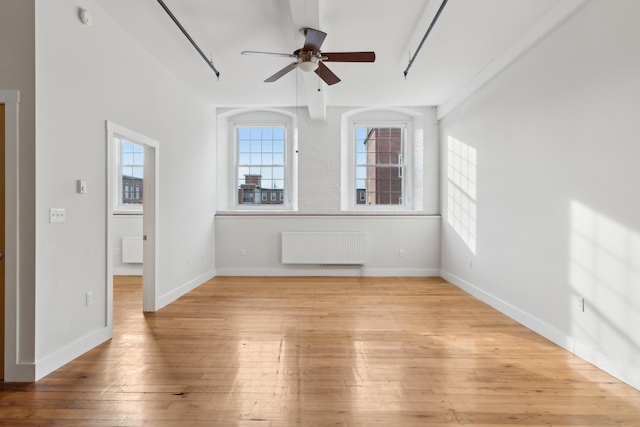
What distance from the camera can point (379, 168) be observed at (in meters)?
6.64

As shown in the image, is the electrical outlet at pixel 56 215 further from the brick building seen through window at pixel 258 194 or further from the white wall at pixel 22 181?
the brick building seen through window at pixel 258 194

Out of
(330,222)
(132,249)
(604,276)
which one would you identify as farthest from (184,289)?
(604,276)

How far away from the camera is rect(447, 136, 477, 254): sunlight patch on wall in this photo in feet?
15.8

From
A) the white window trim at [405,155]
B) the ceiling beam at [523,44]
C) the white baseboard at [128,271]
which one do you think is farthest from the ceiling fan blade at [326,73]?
the white baseboard at [128,271]

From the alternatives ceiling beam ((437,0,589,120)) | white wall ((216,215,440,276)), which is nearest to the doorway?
white wall ((216,215,440,276))

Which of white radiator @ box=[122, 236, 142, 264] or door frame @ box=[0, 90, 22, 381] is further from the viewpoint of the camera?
white radiator @ box=[122, 236, 142, 264]

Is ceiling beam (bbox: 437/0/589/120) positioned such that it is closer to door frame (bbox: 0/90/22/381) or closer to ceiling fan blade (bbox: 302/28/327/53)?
ceiling fan blade (bbox: 302/28/327/53)

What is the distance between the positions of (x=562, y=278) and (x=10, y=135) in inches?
179

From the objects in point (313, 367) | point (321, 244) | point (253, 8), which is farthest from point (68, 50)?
point (321, 244)

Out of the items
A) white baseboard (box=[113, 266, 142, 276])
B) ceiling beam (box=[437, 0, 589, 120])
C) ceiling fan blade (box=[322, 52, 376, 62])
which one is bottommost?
white baseboard (box=[113, 266, 142, 276])

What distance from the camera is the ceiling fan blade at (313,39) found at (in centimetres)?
287

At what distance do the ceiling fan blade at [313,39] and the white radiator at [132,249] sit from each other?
4.57 metres

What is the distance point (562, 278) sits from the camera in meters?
3.02

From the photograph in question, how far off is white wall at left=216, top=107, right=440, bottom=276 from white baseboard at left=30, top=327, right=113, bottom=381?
3.19 m
